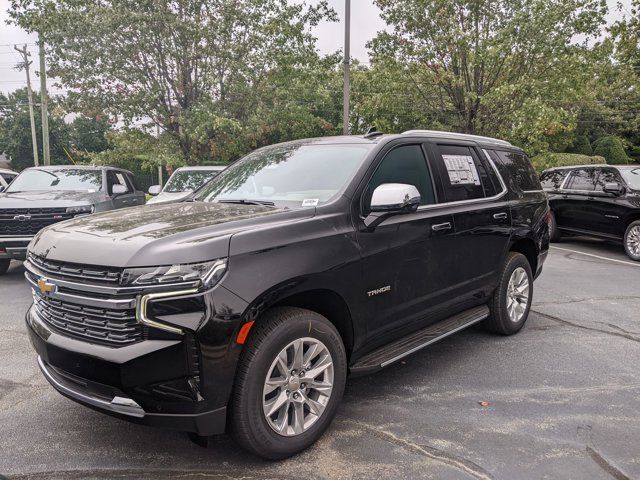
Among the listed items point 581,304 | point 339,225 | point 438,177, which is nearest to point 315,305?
point 339,225

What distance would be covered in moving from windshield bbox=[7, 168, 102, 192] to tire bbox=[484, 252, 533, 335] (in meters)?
6.80

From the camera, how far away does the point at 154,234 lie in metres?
2.64

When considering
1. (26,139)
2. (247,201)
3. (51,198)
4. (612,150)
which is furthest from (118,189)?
(26,139)

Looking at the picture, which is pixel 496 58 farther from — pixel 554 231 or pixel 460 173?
pixel 460 173

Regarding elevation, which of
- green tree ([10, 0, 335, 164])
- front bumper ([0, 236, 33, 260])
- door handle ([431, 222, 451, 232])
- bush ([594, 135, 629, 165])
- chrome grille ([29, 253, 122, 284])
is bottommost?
front bumper ([0, 236, 33, 260])

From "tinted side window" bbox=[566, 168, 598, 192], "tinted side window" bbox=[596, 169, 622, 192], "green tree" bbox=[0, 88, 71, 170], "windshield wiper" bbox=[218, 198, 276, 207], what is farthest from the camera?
"green tree" bbox=[0, 88, 71, 170]

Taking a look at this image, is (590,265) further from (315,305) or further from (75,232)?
(75,232)

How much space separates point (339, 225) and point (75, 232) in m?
1.54

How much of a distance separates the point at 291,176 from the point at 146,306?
5.54 ft

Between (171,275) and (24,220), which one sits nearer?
(171,275)

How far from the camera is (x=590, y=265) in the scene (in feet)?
29.6

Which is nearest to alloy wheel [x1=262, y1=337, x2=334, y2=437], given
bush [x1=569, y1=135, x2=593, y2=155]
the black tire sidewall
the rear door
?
the rear door

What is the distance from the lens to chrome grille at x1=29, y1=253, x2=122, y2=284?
2.47 metres

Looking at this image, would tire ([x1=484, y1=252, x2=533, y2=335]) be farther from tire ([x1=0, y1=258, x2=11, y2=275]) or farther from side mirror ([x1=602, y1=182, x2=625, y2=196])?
tire ([x1=0, y1=258, x2=11, y2=275])
